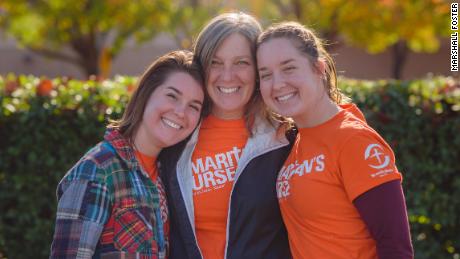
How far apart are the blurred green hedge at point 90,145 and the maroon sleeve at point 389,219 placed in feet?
7.49

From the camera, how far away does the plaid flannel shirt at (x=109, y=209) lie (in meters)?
2.39

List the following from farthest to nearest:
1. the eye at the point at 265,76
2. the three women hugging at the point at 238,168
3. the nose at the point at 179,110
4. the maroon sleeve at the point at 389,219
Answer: the nose at the point at 179,110
the eye at the point at 265,76
the three women hugging at the point at 238,168
the maroon sleeve at the point at 389,219

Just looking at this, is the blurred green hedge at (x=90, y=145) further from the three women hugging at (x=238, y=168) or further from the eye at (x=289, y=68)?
the eye at (x=289, y=68)

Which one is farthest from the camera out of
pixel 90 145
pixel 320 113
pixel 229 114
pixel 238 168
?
pixel 90 145

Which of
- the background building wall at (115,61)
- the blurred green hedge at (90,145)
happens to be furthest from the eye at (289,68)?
the background building wall at (115,61)

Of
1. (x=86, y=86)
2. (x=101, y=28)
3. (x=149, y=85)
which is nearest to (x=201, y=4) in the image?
(x=101, y=28)

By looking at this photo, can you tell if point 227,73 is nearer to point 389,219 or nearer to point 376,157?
point 376,157

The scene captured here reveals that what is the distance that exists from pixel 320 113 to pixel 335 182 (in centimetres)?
38

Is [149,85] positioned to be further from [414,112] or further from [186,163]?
[414,112]

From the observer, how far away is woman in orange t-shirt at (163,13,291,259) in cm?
277

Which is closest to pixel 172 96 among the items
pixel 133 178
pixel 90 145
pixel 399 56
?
pixel 133 178

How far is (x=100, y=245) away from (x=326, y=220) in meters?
0.98

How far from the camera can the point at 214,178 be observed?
9.43ft

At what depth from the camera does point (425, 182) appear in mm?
4500
